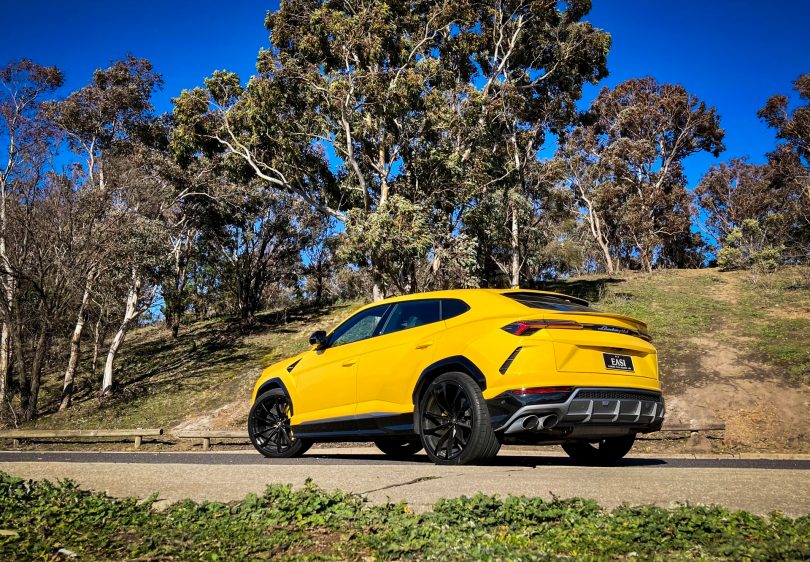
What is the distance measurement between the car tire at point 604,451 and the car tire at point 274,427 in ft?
10.6

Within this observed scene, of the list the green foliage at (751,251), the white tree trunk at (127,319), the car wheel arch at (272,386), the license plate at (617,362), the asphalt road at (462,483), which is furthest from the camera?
the green foliage at (751,251)

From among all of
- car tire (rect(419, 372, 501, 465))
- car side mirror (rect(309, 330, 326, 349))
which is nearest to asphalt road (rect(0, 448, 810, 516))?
car tire (rect(419, 372, 501, 465))

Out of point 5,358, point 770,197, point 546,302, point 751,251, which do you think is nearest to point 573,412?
point 546,302

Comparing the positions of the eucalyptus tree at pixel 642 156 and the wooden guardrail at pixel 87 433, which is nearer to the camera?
the wooden guardrail at pixel 87 433

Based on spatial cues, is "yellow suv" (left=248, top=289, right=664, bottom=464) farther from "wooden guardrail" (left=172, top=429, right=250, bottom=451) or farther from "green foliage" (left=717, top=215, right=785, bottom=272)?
"green foliage" (left=717, top=215, right=785, bottom=272)

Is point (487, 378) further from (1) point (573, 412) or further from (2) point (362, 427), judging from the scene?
(2) point (362, 427)

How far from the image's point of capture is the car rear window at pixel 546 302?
18.7ft

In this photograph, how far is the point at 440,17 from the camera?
20.7 meters

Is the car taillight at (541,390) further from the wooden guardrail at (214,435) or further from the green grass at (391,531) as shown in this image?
the wooden guardrail at (214,435)

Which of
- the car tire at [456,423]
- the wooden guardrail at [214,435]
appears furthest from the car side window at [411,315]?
the wooden guardrail at [214,435]

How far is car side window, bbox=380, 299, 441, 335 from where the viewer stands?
20.5 feet

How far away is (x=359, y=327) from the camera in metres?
7.13

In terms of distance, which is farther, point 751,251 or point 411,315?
point 751,251

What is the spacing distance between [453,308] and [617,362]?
161 cm
